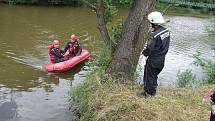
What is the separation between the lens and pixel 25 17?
87.1 ft

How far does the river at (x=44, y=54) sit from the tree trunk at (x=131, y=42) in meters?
1.91

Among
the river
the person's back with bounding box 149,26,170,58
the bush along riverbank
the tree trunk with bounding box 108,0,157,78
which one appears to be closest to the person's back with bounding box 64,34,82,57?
the river

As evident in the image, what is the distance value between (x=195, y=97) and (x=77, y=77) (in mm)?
6345

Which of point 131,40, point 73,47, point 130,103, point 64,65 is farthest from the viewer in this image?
point 73,47

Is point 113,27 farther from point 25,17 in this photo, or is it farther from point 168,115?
point 25,17

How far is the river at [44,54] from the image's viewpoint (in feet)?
34.6

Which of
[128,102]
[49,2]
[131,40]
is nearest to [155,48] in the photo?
[128,102]

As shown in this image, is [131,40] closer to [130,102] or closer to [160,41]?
[160,41]

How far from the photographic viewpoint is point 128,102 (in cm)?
721

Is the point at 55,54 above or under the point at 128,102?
under

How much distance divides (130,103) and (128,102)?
6 centimetres

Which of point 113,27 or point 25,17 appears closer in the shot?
point 113,27

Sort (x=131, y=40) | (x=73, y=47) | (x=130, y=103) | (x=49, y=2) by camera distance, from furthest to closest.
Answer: (x=49, y=2)
(x=73, y=47)
(x=131, y=40)
(x=130, y=103)

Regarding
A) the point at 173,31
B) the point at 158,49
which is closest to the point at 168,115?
the point at 158,49
